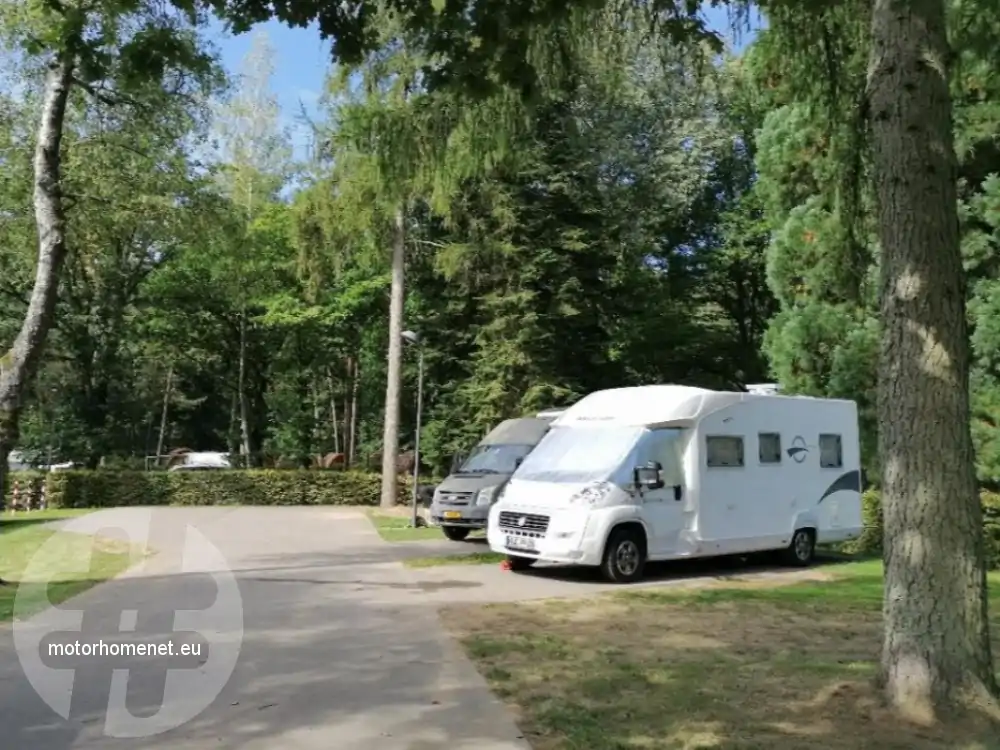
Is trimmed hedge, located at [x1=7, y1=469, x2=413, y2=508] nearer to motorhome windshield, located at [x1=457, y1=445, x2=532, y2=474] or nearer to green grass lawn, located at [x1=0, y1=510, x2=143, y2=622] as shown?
green grass lawn, located at [x1=0, y1=510, x2=143, y2=622]

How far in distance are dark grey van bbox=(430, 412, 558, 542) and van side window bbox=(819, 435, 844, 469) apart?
17.4 ft

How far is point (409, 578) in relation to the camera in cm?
1282

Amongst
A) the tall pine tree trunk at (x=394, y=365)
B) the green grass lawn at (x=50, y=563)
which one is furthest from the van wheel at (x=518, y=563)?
the tall pine tree trunk at (x=394, y=365)

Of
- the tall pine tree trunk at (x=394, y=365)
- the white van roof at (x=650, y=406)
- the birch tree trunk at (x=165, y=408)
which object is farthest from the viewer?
the birch tree trunk at (x=165, y=408)

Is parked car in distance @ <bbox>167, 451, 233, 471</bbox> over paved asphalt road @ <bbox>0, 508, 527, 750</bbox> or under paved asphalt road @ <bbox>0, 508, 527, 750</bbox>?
over

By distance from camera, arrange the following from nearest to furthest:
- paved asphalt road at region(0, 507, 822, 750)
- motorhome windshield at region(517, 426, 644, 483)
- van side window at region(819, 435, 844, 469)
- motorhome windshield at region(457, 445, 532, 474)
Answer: paved asphalt road at region(0, 507, 822, 750) → motorhome windshield at region(517, 426, 644, 483) → van side window at region(819, 435, 844, 469) → motorhome windshield at region(457, 445, 532, 474)

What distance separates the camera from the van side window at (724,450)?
14.0 m

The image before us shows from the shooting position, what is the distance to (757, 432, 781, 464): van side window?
48.8 feet

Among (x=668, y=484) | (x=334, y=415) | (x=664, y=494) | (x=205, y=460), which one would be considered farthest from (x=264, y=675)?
(x=334, y=415)

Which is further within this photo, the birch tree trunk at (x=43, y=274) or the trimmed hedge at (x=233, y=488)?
the trimmed hedge at (x=233, y=488)

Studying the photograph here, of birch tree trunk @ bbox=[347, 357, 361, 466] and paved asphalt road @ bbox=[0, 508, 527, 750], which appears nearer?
paved asphalt road @ bbox=[0, 508, 527, 750]

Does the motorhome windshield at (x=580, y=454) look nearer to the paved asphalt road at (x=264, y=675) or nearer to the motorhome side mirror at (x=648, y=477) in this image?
the motorhome side mirror at (x=648, y=477)

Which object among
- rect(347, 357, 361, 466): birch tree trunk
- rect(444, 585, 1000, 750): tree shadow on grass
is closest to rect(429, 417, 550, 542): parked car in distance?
rect(444, 585, 1000, 750): tree shadow on grass

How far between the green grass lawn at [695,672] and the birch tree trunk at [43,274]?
5761 mm
